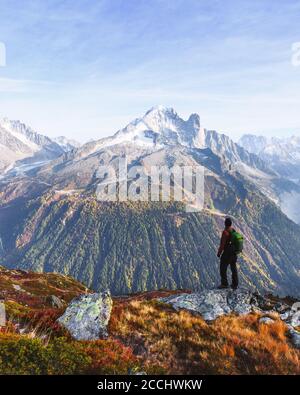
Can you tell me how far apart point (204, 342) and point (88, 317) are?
18.8ft

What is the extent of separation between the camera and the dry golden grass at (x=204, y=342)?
1501 centimetres

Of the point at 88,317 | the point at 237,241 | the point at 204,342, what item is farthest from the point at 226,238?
the point at 88,317

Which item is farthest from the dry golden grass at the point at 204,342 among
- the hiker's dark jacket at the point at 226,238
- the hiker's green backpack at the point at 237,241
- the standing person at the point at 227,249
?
the hiker's dark jacket at the point at 226,238

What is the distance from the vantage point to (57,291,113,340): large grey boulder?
17.2m

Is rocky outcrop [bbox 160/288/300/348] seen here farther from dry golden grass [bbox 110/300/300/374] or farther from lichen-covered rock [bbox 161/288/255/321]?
dry golden grass [bbox 110/300/300/374]

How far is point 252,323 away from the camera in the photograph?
21.2 m

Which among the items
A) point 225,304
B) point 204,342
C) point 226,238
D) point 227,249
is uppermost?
point 226,238

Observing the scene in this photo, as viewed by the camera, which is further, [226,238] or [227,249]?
[227,249]

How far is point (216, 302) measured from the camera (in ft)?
80.2

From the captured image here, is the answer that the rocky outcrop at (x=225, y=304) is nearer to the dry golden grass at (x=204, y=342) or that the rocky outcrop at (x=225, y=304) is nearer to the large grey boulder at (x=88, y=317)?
the dry golden grass at (x=204, y=342)

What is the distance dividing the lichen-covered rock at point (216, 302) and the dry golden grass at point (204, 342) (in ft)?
5.56

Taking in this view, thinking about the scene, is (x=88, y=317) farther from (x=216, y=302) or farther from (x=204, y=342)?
(x=216, y=302)

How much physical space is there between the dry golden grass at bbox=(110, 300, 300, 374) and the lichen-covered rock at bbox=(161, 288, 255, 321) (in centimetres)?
169
